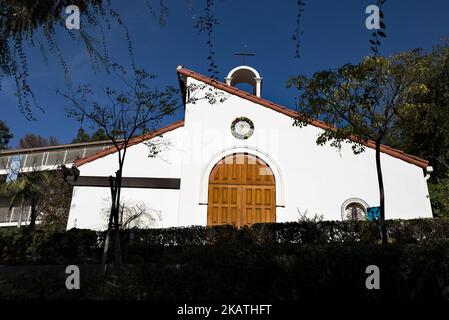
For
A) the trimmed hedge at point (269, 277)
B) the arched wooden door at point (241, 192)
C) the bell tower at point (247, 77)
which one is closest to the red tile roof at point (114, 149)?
the arched wooden door at point (241, 192)

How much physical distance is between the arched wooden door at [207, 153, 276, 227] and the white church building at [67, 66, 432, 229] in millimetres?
46

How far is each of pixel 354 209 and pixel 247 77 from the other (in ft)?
32.7

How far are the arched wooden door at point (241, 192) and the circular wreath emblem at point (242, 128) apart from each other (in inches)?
38.5

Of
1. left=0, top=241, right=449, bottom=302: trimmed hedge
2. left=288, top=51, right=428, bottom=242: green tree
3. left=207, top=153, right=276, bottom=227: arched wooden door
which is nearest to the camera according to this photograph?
left=0, top=241, right=449, bottom=302: trimmed hedge

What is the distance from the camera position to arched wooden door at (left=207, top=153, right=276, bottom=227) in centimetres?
1698

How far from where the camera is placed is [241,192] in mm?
17422

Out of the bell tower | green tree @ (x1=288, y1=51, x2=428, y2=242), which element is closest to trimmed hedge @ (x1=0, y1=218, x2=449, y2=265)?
green tree @ (x1=288, y1=51, x2=428, y2=242)

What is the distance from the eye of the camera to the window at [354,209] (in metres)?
16.6

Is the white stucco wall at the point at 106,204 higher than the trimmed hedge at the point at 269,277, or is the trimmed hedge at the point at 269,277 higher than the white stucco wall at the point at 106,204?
the white stucco wall at the point at 106,204

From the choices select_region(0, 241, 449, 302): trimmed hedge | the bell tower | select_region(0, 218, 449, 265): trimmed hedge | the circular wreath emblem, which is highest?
the bell tower

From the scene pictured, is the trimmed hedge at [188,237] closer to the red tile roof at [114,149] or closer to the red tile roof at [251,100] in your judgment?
the red tile roof at [251,100]

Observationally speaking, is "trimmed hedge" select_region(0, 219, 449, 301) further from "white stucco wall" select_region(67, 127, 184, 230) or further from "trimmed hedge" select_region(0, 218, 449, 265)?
"white stucco wall" select_region(67, 127, 184, 230)
